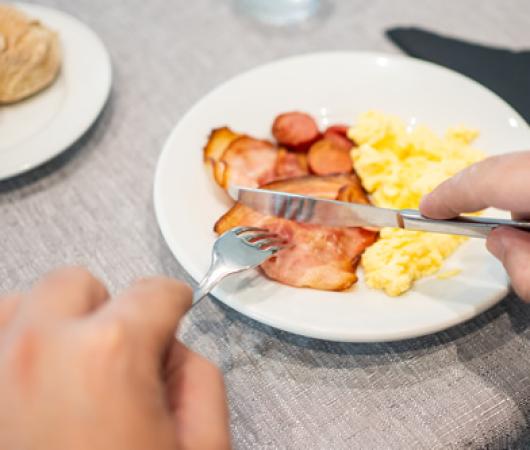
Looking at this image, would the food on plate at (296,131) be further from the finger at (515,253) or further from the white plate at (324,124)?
the finger at (515,253)

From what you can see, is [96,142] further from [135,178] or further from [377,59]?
[377,59]

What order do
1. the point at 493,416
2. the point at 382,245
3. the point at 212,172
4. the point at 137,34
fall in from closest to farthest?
the point at 493,416
the point at 382,245
the point at 212,172
the point at 137,34

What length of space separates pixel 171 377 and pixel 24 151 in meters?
0.60

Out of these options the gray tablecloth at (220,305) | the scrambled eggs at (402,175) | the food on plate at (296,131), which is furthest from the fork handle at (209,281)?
the food on plate at (296,131)

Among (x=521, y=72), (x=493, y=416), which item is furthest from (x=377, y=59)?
(x=493, y=416)

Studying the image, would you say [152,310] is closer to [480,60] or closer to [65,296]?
[65,296]

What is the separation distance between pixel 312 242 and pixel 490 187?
0.26m

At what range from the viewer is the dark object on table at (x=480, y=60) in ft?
3.45

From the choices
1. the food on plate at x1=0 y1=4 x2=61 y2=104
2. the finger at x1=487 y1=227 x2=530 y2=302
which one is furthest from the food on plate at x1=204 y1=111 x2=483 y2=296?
the food on plate at x1=0 y1=4 x2=61 y2=104

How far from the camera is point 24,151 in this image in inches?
36.9

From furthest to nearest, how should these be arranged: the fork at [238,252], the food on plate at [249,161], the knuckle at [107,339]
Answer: the food on plate at [249,161], the fork at [238,252], the knuckle at [107,339]

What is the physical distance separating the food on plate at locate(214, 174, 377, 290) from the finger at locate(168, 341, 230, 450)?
0.84 feet

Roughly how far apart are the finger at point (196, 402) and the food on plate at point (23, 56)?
0.71 meters

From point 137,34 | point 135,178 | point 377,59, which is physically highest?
point 377,59
